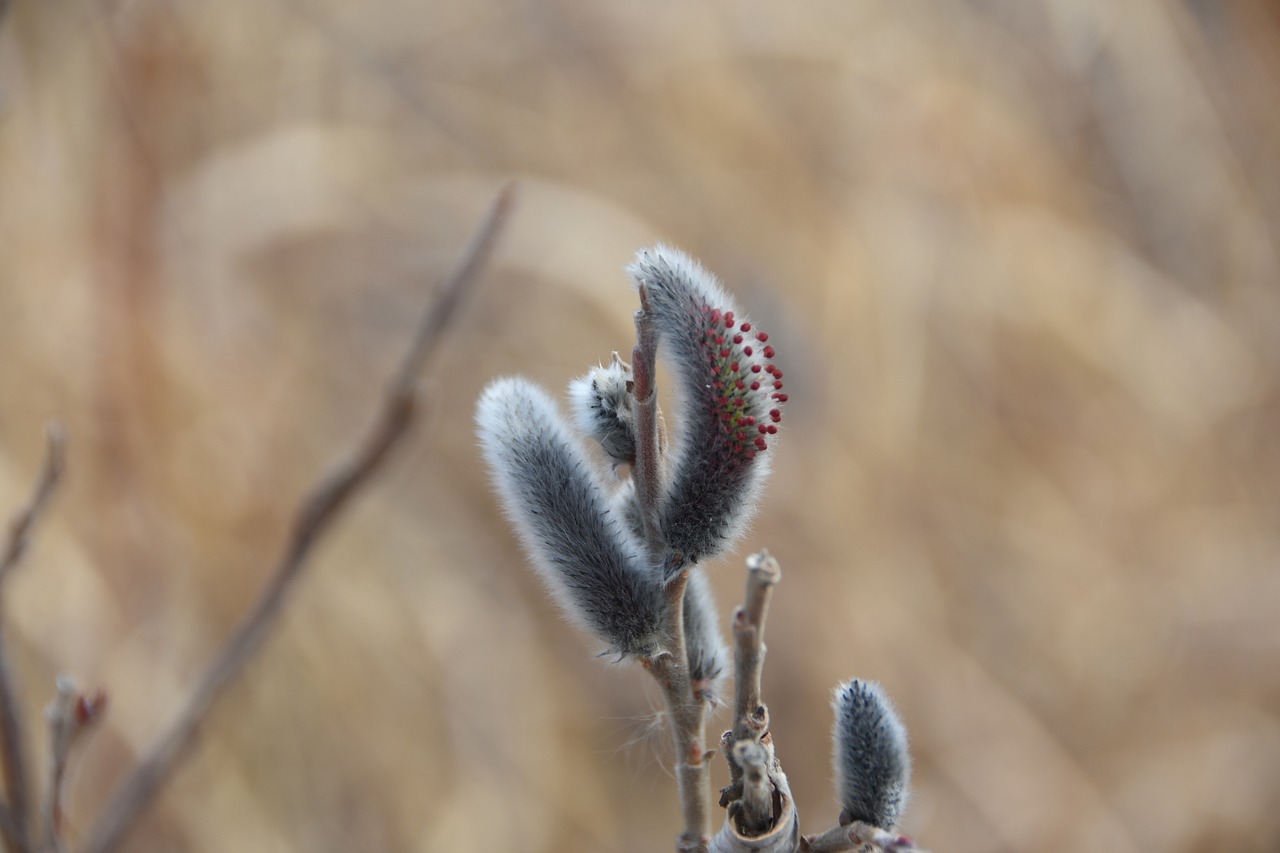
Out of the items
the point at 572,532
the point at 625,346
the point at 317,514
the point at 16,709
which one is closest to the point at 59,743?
the point at 16,709

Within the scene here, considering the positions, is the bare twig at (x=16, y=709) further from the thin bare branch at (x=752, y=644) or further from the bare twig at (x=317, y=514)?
the thin bare branch at (x=752, y=644)

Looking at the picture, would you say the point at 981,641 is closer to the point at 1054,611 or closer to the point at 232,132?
the point at 1054,611

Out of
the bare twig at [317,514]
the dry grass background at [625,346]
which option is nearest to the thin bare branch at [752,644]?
the bare twig at [317,514]

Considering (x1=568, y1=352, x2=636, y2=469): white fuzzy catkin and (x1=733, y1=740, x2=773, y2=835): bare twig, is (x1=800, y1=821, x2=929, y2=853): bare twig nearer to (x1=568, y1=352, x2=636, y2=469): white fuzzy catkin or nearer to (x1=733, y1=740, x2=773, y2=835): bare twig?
(x1=733, y1=740, x2=773, y2=835): bare twig

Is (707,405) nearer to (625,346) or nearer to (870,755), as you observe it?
(870,755)

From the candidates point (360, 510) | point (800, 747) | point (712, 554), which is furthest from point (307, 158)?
point (712, 554)

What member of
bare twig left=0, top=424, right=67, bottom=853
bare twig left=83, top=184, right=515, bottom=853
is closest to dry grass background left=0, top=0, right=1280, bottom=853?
bare twig left=83, top=184, right=515, bottom=853
